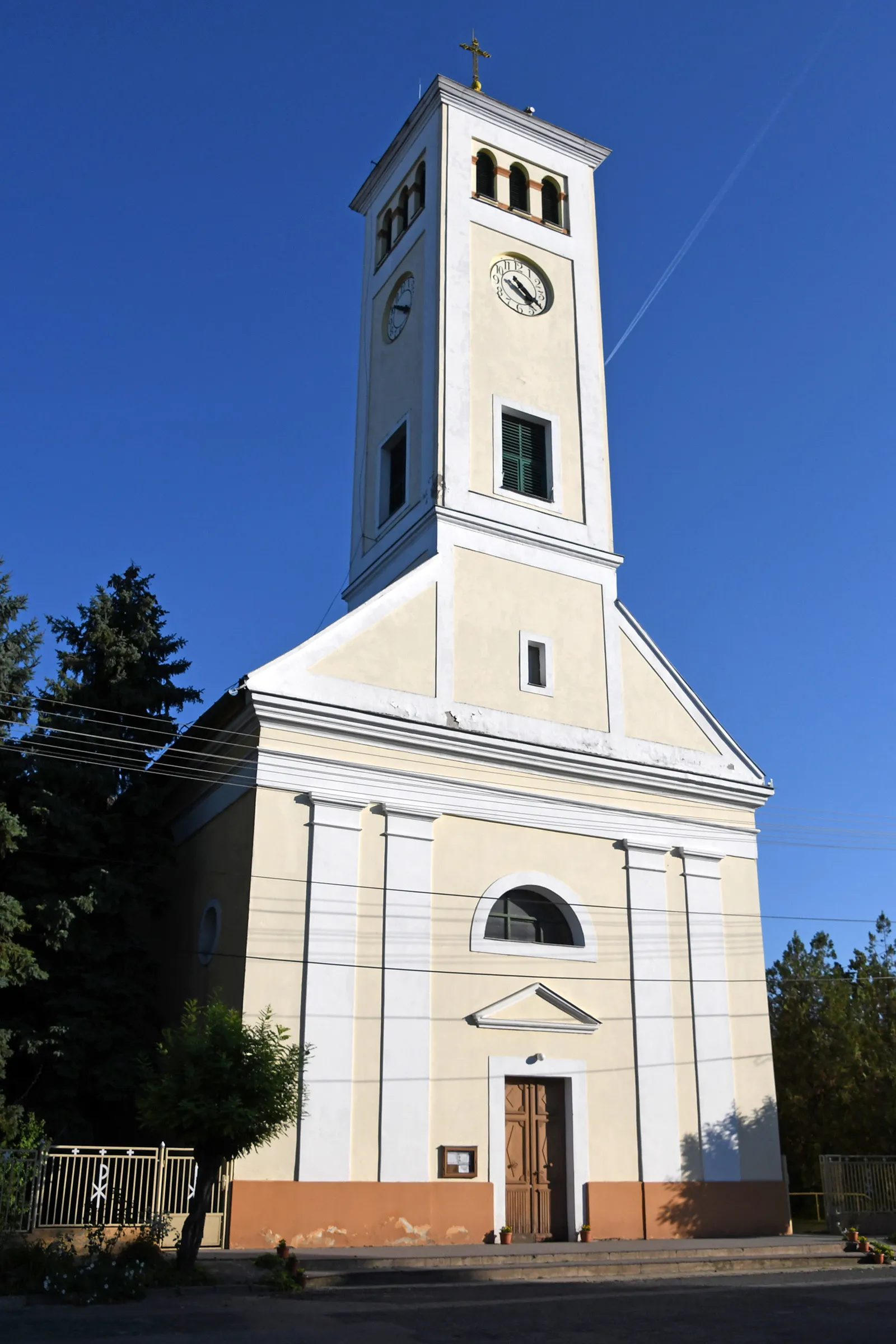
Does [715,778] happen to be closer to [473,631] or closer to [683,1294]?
[473,631]

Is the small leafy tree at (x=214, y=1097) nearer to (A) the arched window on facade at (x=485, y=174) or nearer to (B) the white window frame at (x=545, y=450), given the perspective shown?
(B) the white window frame at (x=545, y=450)

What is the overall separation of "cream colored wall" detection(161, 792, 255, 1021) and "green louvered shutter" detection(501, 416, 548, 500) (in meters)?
8.67

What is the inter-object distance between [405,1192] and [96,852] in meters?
7.72

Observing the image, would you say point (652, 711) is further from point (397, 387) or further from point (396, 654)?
point (397, 387)

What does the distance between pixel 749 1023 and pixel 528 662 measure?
748cm

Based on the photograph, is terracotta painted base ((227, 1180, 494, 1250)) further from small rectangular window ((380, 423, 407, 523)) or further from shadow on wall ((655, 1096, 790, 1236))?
small rectangular window ((380, 423, 407, 523))

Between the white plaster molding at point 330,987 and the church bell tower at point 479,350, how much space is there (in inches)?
235

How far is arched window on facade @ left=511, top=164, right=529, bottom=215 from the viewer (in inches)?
1043

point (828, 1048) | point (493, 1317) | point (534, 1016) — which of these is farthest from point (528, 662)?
point (828, 1048)

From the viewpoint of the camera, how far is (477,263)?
980 inches

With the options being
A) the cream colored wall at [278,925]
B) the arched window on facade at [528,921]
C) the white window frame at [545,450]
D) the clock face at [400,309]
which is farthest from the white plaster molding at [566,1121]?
the clock face at [400,309]

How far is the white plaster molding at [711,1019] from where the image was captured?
2008cm

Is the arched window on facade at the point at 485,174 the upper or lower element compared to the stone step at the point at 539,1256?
upper

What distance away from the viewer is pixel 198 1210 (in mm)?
13555
